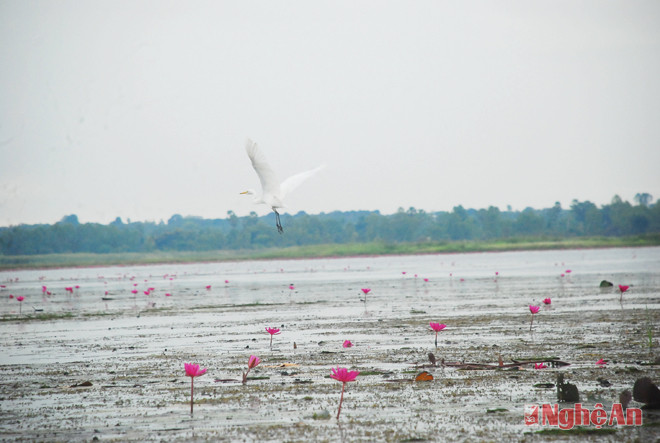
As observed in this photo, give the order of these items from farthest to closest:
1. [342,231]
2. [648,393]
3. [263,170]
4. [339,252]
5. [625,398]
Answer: [342,231] → [339,252] → [263,170] → [648,393] → [625,398]

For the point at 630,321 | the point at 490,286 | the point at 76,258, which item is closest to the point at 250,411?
the point at 630,321

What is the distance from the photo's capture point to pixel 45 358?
15.8m

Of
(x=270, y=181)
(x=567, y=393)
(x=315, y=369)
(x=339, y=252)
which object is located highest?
(x=270, y=181)

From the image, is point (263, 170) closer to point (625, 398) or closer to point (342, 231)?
point (625, 398)

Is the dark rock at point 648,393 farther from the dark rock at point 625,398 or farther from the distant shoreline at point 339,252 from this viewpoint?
Answer: the distant shoreline at point 339,252

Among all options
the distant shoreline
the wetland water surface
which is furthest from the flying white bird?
the distant shoreline

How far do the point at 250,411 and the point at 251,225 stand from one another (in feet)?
453

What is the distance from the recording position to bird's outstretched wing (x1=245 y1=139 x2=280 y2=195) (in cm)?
1881

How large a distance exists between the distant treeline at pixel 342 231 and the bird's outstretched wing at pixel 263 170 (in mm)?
113295

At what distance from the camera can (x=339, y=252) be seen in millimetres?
117312
